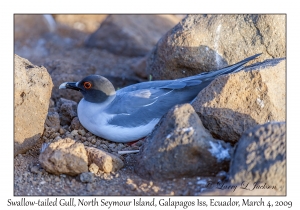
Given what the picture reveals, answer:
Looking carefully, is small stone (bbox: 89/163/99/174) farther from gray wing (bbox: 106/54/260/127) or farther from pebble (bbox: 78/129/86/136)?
pebble (bbox: 78/129/86/136)

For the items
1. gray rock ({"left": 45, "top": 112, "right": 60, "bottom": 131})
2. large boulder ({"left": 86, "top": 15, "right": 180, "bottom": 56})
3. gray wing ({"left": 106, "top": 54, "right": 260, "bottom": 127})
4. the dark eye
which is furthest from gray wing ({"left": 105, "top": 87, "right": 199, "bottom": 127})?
large boulder ({"left": 86, "top": 15, "right": 180, "bottom": 56})

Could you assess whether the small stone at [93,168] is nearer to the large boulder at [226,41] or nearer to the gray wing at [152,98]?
the gray wing at [152,98]

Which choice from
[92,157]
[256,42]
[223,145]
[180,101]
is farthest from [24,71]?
[256,42]

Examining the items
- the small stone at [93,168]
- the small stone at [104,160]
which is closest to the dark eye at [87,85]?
the small stone at [104,160]

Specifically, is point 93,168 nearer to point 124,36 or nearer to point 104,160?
point 104,160

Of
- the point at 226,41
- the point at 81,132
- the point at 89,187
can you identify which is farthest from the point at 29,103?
the point at 226,41
